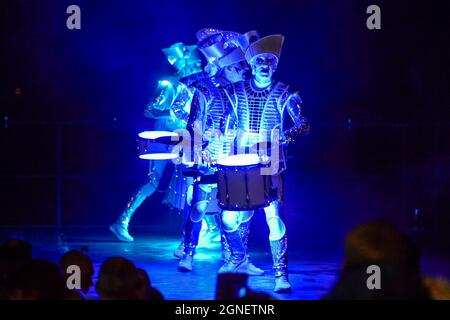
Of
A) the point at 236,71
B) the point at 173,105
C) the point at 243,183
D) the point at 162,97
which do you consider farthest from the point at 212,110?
the point at 162,97

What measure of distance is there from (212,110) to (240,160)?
903 mm

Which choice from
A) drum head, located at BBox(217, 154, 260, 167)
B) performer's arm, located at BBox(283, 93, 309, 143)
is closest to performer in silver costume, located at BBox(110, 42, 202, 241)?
performer's arm, located at BBox(283, 93, 309, 143)

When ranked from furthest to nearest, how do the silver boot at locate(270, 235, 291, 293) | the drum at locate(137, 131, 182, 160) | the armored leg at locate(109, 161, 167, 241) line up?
the armored leg at locate(109, 161, 167, 241)
the drum at locate(137, 131, 182, 160)
the silver boot at locate(270, 235, 291, 293)

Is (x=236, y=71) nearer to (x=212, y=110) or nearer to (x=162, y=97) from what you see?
(x=212, y=110)

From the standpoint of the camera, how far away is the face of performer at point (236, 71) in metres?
8.27

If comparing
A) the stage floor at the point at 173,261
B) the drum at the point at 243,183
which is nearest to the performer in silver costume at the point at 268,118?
the drum at the point at 243,183

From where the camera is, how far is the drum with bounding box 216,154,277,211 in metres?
6.92

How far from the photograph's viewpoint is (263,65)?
23.8ft

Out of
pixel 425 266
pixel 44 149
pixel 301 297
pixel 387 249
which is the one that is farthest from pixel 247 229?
pixel 44 149

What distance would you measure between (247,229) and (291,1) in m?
4.66

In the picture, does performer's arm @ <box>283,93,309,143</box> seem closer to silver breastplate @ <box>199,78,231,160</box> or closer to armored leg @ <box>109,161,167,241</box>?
silver breastplate @ <box>199,78,231,160</box>

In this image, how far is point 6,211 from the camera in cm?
1120

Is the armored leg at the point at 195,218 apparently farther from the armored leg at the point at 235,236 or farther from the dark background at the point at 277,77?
the dark background at the point at 277,77

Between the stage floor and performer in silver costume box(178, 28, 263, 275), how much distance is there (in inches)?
12.3
